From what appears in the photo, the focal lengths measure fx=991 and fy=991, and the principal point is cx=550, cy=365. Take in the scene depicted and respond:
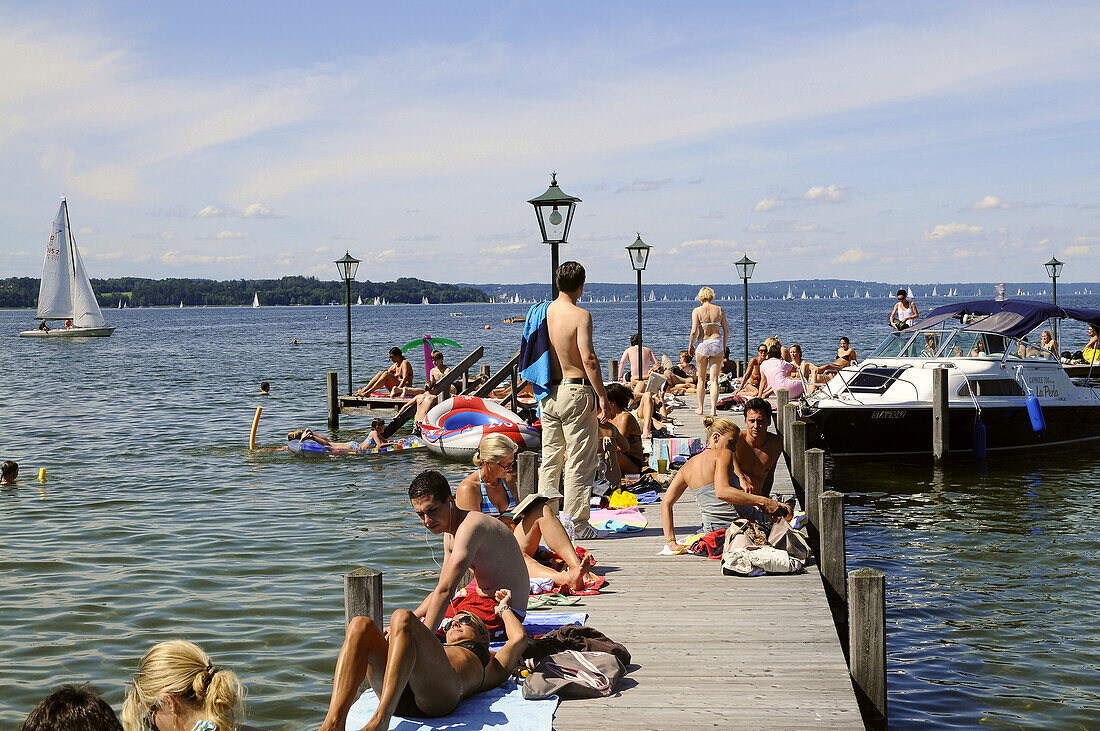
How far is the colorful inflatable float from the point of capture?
1825cm

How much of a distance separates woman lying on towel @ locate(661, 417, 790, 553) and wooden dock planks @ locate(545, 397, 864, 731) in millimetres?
437

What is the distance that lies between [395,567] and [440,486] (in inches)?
251

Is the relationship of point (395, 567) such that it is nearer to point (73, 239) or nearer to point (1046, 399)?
point (1046, 399)

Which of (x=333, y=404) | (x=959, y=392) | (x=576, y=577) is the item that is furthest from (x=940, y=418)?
(x=333, y=404)

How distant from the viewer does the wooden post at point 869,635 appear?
230 inches

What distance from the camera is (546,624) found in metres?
6.64

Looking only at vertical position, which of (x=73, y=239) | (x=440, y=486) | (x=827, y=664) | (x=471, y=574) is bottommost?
(x=827, y=664)

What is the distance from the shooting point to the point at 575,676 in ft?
17.9

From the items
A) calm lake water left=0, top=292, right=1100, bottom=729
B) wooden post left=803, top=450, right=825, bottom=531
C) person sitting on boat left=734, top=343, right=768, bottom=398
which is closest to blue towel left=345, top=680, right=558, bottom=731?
calm lake water left=0, top=292, right=1100, bottom=729

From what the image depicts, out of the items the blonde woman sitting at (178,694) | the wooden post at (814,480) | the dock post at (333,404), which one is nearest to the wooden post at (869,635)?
the blonde woman sitting at (178,694)

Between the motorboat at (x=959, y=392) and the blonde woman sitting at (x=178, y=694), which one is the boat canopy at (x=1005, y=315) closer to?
the motorboat at (x=959, y=392)

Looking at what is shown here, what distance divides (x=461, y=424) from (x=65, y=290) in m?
68.8

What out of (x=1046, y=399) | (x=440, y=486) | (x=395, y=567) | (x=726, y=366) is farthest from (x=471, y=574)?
(x=726, y=366)

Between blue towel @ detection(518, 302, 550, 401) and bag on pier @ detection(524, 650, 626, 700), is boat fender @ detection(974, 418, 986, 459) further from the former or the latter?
bag on pier @ detection(524, 650, 626, 700)
